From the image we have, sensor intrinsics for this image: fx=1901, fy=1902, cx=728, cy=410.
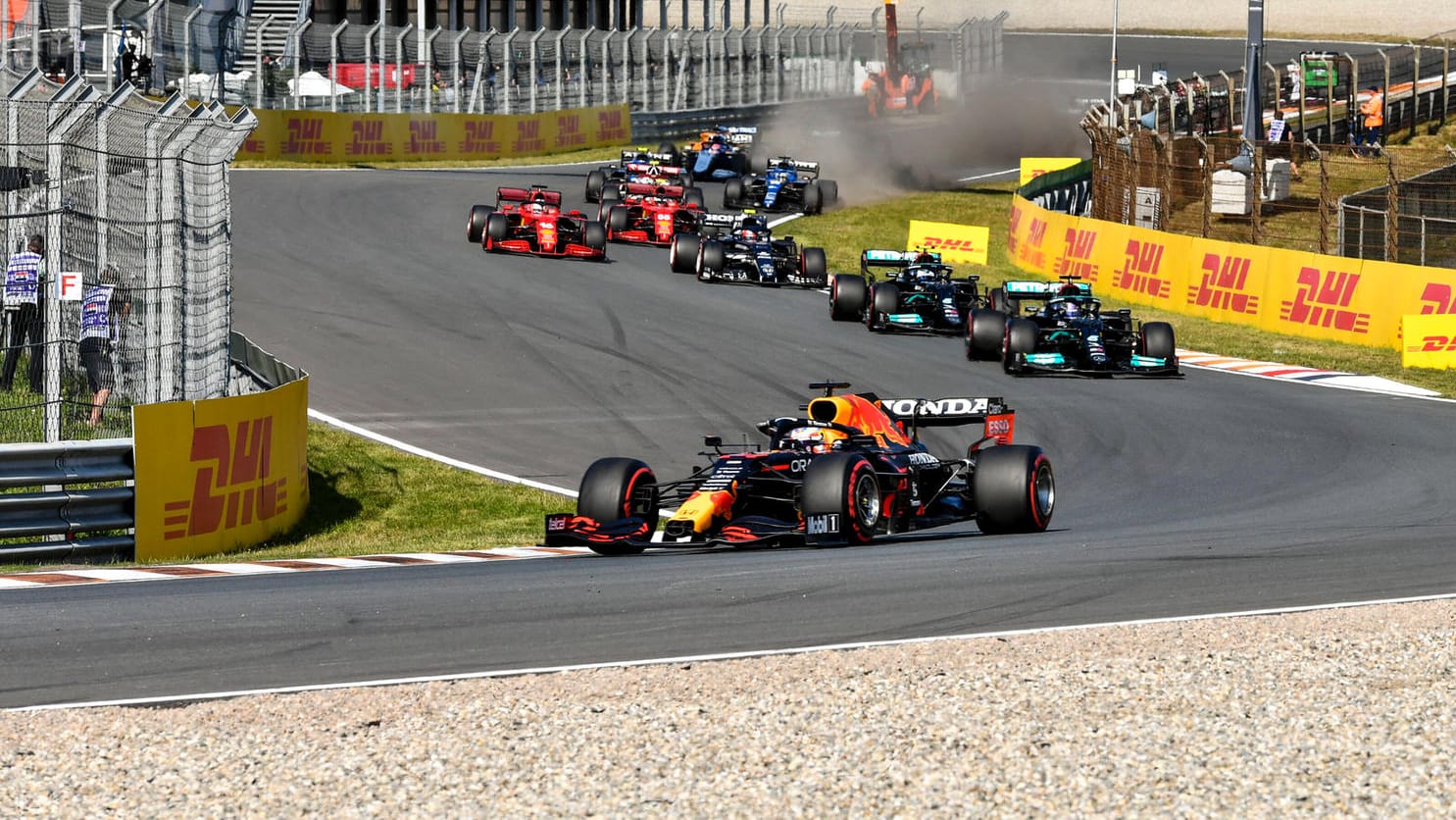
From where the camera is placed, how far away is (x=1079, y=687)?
8.16 m

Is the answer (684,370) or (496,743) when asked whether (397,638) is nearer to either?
(496,743)

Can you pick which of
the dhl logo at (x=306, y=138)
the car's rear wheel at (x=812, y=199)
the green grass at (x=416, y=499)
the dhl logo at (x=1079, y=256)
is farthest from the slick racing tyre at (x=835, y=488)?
the dhl logo at (x=306, y=138)

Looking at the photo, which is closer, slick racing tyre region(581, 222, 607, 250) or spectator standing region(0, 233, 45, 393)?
spectator standing region(0, 233, 45, 393)

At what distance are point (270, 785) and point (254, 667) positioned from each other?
1914 millimetres

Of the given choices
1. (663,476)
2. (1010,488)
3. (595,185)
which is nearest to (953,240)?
(595,185)

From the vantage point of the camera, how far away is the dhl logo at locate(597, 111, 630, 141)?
169 feet

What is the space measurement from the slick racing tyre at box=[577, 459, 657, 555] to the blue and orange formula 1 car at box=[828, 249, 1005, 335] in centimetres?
1290

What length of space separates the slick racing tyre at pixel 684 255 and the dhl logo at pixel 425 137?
16.4 meters

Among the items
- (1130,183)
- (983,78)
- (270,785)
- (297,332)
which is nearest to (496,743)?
(270,785)

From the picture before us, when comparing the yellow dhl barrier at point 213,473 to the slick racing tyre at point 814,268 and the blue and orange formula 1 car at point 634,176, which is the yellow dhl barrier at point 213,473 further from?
the blue and orange formula 1 car at point 634,176

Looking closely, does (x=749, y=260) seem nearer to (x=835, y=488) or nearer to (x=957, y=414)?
(x=957, y=414)

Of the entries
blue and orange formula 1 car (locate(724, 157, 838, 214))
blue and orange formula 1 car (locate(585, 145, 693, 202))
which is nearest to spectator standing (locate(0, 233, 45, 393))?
blue and orange formula 1 car (locate(585, 145, 693, 202))

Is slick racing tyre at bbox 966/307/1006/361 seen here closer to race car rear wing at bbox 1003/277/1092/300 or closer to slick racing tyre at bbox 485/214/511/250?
race car rear wing at bbox 1003/277/1092/300

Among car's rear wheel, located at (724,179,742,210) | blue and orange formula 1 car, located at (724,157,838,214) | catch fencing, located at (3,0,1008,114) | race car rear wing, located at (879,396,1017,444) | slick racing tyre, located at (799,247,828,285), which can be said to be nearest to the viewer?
race car rear wing, located at (879,396,1017,444)
